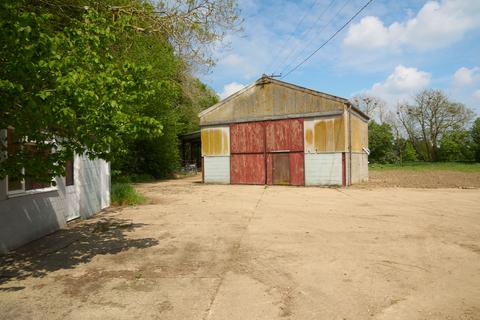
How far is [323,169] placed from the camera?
19672 mm

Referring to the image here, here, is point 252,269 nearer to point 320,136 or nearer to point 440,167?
point 320,136

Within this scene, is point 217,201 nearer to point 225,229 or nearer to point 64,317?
point 225,229

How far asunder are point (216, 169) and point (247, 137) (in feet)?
9.25

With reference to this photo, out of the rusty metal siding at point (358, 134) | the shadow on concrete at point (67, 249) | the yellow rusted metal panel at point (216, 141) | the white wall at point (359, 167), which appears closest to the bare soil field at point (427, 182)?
the white wall at point (359, 167)

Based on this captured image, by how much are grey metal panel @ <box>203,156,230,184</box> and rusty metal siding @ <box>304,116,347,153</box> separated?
16.6ft

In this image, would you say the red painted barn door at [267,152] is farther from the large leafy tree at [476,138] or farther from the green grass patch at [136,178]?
the large leafy tree at [476,138]

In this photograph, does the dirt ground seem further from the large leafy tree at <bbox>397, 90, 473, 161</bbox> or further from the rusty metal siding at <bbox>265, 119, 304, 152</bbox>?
the large leafy tree at <bbox>397, 90, 473, 161</bbox>

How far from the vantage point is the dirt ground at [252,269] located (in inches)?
160

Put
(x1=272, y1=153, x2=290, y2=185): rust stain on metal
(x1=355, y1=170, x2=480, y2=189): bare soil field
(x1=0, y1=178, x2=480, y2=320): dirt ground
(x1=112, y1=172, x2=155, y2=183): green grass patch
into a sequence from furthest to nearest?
1. (x1=112, y1=172, x2=155, y2=183): green grass patch
2. (x1=272, y1=153, x2=290, y2=185): rust stain on metal
3. (x1=355, y1=170, x2=480, y2=189): bare soil field
4. (x1=0, y1=178, x2=480, y2=320): dirt ground

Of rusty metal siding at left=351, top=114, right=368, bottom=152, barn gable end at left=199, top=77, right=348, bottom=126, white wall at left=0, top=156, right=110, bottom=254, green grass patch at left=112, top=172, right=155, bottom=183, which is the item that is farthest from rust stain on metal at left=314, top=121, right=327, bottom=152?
green grass patch at left=112, top=172, right=155, bottom=183

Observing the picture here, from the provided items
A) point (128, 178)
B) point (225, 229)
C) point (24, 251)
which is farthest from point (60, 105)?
point (128, 178)

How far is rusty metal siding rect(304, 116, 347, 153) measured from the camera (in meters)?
19.2

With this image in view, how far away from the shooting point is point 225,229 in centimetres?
845

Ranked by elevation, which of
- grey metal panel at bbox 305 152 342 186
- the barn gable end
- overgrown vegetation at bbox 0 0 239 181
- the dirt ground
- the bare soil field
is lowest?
the dirt ground
